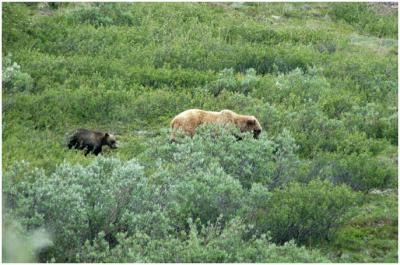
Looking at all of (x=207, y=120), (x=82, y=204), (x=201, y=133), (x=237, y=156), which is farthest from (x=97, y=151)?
(x=82, y=204)

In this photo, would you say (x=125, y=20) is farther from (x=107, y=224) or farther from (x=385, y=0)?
(x=107, y=224)

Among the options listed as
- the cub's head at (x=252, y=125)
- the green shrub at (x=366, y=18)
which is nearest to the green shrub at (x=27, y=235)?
the cub's head at (x=252, y=125)

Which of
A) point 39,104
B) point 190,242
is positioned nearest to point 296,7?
point 39,104

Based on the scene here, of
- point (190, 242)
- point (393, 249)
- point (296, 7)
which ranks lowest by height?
point (296, 7)

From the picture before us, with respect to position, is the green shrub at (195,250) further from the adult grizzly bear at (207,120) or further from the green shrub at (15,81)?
the green shrub at (15,81)

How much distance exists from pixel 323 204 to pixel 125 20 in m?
12.7

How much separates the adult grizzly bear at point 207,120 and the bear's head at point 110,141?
1.00 m

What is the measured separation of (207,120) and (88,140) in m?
1.81

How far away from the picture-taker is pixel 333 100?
Result: 1756cm

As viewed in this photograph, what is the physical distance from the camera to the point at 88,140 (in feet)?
47.5

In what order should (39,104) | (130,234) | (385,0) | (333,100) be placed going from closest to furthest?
(130,234), (39,104), (333,100), (385,0)

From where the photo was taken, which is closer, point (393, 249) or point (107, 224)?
point (107, 224)

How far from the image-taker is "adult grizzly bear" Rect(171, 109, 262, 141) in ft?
46.8

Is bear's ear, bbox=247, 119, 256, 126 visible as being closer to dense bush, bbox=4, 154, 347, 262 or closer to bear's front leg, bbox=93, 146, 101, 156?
bear's front leg, bbox=93, 146, 101, 156
